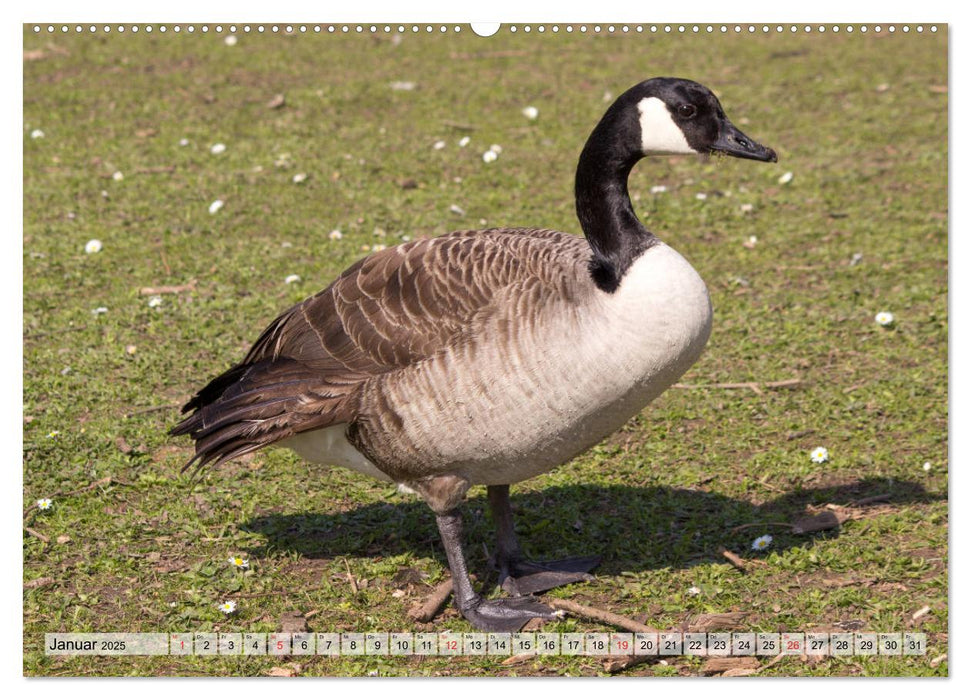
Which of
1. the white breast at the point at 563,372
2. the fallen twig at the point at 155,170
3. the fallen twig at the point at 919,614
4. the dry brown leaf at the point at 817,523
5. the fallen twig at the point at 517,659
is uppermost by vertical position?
the fallen twig at the point at 155,170

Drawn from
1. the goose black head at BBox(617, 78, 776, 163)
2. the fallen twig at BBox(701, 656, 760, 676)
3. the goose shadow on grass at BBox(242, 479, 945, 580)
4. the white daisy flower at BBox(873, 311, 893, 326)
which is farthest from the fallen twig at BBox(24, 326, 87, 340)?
the white daisy flower at BBox(873, 311, 893, 326)

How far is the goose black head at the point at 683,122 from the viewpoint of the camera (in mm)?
4887

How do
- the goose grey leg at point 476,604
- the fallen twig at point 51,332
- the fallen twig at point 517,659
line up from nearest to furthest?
the fallen twig at point 517,659, the goose grey leg at point 476,604, the fallen twig at point 51,332

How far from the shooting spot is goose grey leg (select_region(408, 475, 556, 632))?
5.24m

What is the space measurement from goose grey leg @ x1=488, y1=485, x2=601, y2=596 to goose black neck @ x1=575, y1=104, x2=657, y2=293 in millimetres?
1346

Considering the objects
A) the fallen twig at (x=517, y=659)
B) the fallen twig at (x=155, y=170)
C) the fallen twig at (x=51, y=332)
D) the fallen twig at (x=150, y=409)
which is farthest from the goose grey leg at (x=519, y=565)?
the fallen twig at (x=155, y=170)

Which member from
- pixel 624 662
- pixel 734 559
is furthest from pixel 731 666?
pixel 734 559

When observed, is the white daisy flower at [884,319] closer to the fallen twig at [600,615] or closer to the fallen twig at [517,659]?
the fallen twig at [600,615]

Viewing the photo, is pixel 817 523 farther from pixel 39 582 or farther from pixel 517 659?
pixel 39 582

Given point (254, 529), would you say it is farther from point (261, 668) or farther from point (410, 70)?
point (410, 70)

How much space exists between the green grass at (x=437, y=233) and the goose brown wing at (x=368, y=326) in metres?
0.91

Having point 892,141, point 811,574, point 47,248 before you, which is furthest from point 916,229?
point 47,248

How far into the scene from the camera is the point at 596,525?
244 inches

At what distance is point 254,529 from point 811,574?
9.36 feet
